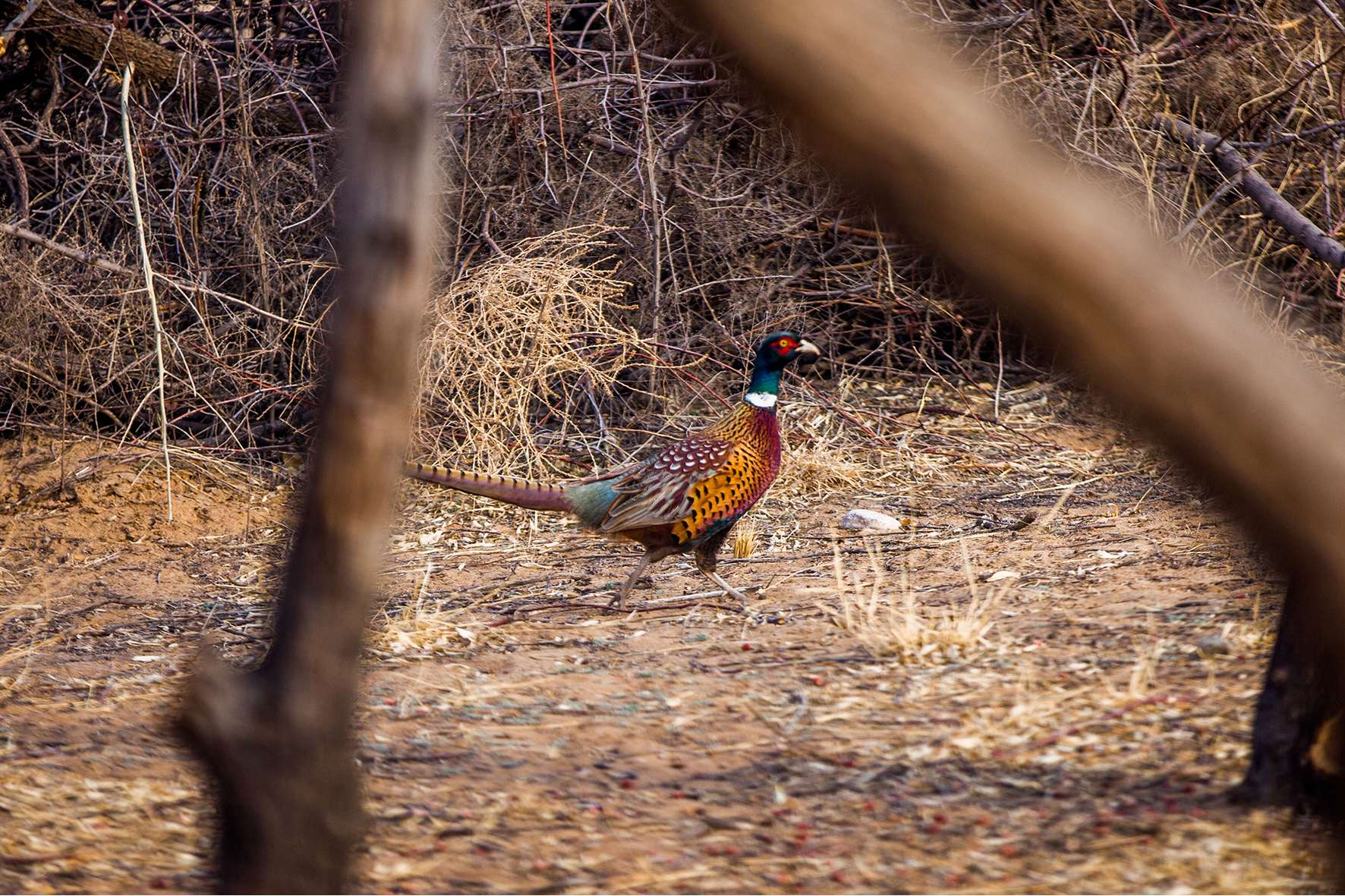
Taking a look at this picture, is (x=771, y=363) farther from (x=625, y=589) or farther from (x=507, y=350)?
(x=507, y=350)

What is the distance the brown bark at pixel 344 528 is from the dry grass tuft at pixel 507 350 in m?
4.43

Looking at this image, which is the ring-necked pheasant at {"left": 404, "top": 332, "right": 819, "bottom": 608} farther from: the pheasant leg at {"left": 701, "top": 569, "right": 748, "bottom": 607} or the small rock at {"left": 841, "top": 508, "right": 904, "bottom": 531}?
the small rock at {"left": 841, "top": 508, "right": 904, "bottom": 531}

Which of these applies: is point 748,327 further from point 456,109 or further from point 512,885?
point 512,885

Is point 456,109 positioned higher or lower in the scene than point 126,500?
higher

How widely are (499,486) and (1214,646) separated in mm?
2612

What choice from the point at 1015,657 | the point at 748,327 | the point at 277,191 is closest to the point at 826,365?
the point at 748,327

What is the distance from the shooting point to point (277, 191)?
23.7 ft

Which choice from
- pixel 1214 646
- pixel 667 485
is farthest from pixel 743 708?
pixel 667 485

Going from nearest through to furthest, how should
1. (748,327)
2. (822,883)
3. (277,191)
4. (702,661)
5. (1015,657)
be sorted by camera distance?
(822,883)
(1015,657)
(702,661)
(277,191)
(748,327)

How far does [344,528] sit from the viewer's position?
5.56 ft

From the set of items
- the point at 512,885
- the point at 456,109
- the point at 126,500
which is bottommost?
the point at 126,500

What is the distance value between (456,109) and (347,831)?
19.2 ft

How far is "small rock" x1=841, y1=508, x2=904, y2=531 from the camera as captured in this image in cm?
578

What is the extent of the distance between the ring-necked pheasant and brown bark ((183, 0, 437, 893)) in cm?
286
